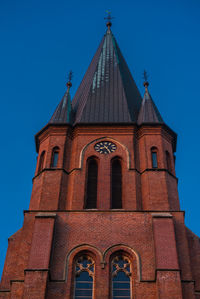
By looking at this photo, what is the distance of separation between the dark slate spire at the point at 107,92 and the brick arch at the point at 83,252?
37.0 feet

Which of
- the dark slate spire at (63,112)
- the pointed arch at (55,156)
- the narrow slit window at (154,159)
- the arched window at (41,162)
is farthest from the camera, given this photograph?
the dark slate spire at (63,112)

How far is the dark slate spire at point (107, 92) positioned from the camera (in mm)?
39750

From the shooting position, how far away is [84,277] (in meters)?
29.1

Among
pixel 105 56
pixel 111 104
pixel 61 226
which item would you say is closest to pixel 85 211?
pixel 61 226

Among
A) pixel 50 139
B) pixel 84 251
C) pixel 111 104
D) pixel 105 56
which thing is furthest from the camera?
pixel 105 56

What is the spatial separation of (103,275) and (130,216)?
4.20 metres

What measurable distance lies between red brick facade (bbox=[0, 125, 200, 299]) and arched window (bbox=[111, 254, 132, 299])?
315 mm

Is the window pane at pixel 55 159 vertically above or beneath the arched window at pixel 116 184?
above

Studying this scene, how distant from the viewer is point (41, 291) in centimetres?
2716

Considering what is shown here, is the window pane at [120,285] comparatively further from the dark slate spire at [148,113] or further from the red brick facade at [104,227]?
the dark slate spire at [148,113]

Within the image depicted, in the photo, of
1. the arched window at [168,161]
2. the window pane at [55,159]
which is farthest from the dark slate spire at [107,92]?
the arched window at [168,161]

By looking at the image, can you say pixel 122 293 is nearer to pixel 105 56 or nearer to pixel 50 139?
pixel 50 139

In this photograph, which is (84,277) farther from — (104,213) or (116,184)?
(116,184)

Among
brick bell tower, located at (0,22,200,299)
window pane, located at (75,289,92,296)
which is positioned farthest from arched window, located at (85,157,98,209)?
window pane, located at (75,289,92,296)
